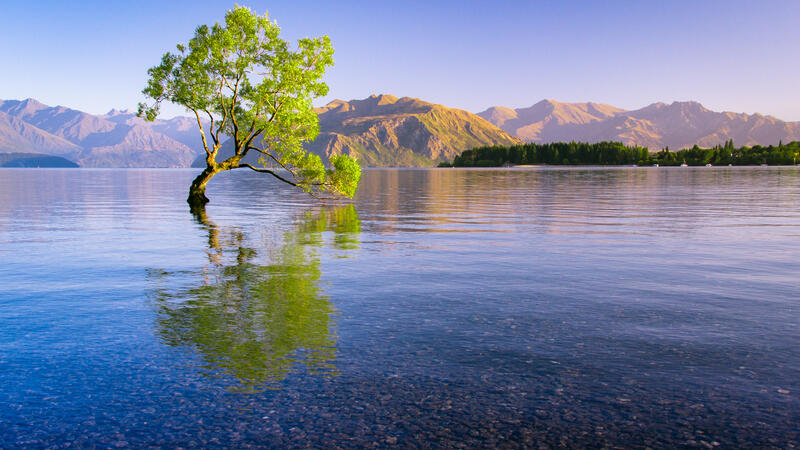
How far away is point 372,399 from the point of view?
27.5 ft

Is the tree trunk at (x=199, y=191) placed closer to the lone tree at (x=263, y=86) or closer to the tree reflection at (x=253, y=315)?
the lone tree at (x=263, y=86)

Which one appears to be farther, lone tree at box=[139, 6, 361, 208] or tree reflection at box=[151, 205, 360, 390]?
lone tree at box=[139, 6, 361, 208]

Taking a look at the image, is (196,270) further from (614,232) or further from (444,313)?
(614,232)

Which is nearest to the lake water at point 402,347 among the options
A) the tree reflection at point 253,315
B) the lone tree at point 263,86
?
the tree reflection at point 253,315

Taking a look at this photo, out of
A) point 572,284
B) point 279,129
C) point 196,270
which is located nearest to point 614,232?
point 572,284

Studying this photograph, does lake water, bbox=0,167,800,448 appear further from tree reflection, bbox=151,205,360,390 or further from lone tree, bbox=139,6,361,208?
lone tree, bbox=139,6,361,208

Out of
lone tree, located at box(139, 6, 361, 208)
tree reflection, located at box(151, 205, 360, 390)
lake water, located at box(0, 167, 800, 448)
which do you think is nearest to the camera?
lake water, located at box(0, 167, 800, 448)

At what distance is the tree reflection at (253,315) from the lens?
32.8 feet

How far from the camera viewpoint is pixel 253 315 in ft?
43.3

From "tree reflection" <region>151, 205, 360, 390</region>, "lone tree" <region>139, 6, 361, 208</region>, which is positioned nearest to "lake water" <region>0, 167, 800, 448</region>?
"tree reflection" <region>151, 205, 360, 390</region>

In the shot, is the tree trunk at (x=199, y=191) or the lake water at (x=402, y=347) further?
the tree trunk at (x=199, y=191)

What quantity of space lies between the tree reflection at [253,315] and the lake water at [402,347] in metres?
0.07

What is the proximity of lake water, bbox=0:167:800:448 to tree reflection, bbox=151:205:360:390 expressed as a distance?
72mm

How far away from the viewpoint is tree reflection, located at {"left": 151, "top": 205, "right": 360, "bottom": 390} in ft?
32.8
